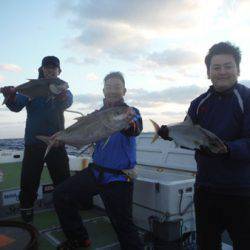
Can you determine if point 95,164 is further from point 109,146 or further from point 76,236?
point 76,236

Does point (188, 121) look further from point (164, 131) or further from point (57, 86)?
point (57, 86)

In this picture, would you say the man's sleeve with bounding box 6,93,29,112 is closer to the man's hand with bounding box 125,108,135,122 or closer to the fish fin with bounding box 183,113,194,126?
the man's hand with bounding box 125,108,135,122

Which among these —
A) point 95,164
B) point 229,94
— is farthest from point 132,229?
point 229,94

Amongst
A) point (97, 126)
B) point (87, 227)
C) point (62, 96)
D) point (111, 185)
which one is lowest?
point (87, 227)

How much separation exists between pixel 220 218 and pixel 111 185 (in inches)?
61.3

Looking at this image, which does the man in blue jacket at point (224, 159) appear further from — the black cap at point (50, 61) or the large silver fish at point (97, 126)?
the black cap at point (50, 61)

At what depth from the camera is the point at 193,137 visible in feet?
12.0

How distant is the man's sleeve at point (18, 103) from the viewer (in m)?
5.77

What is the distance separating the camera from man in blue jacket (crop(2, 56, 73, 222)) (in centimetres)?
594

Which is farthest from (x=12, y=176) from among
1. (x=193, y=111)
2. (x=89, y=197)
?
(x=193, y=111)

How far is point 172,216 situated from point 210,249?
1183mm

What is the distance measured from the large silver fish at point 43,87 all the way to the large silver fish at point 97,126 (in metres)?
1.14

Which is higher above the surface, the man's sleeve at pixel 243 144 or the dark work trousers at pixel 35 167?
the man's sleeve at pixel 243 144

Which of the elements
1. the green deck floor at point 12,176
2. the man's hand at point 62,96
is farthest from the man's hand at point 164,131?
the green deck floor at point 12,176
